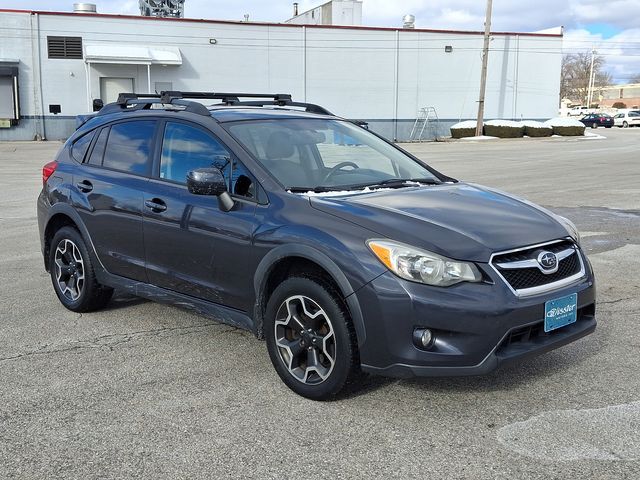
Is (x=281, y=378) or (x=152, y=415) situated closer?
(x=152, y=415)

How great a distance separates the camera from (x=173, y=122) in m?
5.12

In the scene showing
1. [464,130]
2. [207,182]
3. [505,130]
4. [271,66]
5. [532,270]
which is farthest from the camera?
[464,130]

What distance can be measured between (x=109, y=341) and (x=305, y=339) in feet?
6.32

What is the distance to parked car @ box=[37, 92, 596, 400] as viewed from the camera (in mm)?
3617

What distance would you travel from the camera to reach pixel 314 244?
3914mm

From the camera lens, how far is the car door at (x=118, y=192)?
5.21 m

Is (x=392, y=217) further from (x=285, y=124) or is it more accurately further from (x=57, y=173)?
(x=57, y=173)

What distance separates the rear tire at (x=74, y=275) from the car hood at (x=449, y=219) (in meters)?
2.53

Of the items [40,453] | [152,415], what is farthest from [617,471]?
[40,453]

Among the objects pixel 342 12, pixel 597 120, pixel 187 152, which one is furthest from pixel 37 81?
pixel 597 120

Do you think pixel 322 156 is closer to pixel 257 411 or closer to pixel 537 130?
pixel 257 411

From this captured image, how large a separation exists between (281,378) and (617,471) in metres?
1.93

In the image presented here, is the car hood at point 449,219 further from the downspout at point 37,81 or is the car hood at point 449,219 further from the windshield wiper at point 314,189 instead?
the downspout at point 37,81

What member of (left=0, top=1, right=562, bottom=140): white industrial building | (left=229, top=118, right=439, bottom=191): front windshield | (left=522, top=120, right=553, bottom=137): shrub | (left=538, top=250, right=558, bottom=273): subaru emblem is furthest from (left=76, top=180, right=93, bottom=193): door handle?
(left=522, top=120, right=553, bottom=137): shrub
